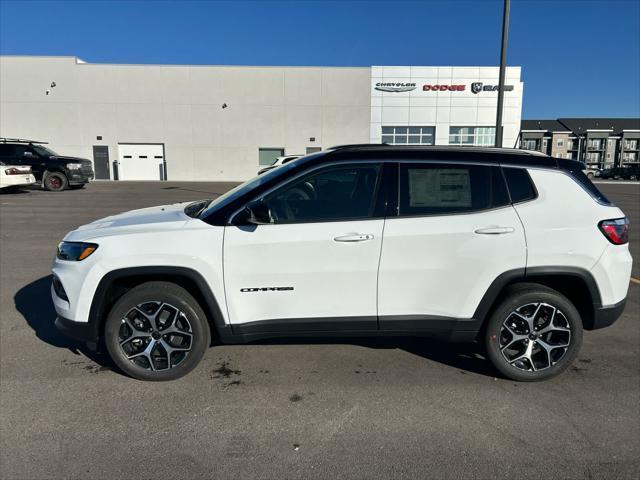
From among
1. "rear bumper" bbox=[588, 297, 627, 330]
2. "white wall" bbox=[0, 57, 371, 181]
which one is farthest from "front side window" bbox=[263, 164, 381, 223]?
A: "white wall" bbox=[0, 57, 371, 181]

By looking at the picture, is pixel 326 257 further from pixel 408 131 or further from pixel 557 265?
pixel 408 131

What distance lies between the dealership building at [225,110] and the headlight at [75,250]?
107 feet

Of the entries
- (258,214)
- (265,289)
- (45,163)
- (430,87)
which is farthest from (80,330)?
(430,87)

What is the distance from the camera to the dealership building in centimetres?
3397

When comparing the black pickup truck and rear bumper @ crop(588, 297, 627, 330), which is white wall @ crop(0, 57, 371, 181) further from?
rear bumper @ crop(588, 297, 627, 330)

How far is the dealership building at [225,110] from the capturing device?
34.0 metres

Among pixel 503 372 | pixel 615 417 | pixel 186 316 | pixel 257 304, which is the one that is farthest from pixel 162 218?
pixel 615 417

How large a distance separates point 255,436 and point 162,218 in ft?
5.94

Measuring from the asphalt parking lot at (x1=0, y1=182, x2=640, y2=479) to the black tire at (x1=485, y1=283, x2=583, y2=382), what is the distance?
0.48 ft

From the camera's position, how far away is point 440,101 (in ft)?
117

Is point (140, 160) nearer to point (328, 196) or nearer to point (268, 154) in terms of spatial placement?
point (268, 154)

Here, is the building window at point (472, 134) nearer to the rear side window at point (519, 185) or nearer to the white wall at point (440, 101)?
the white wall at point (440, 101)

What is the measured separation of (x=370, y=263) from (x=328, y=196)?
609mm

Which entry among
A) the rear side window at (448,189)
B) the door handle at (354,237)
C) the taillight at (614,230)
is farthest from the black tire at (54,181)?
the taillight at (614,230)
